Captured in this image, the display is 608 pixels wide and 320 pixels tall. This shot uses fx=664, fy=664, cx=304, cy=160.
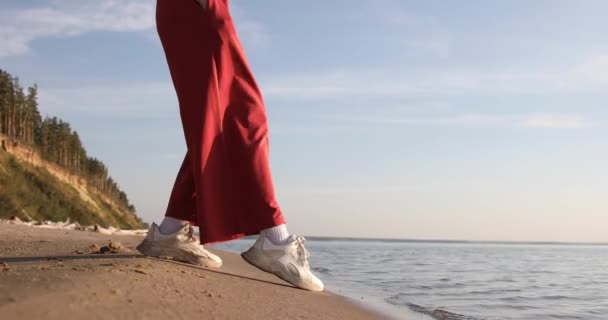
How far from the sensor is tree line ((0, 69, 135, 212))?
185ft

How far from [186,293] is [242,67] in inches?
48.5

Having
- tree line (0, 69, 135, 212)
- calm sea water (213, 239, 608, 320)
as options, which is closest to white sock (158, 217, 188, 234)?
calm sea water (213, 239, 608, 320)

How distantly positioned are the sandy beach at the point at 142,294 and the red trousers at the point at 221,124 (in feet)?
1.05

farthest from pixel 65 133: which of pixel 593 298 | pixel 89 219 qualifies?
pixel 593 298

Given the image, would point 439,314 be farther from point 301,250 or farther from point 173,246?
point 173,246

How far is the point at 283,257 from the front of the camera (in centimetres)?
320

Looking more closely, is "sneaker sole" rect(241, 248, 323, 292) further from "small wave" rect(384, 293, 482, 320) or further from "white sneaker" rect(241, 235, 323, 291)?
"small wave" rect(384, 293, 482, 320)

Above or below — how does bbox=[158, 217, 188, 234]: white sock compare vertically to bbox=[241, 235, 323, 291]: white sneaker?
above

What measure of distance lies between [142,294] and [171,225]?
3.93 feet

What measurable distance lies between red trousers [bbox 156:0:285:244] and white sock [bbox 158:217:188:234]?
43 cm

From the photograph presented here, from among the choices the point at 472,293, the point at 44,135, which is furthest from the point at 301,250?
the point at 44,135

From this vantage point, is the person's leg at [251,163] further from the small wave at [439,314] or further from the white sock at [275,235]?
the small wave at [439,314]

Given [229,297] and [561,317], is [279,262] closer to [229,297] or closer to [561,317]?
[229,297]

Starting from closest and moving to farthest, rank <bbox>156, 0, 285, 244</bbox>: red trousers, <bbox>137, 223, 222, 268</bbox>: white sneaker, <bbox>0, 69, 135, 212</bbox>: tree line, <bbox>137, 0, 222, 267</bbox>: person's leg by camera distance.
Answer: <bbox>156, 0, 285, 244</bbox>: red trousers, <bbox>137, 0, 222, 267</bbox>: person's leg, <bbox>137, 223, 222, 268</bbox>: white sneaker, <bbox>0, 69, 135, 212</bbox>: tree line
